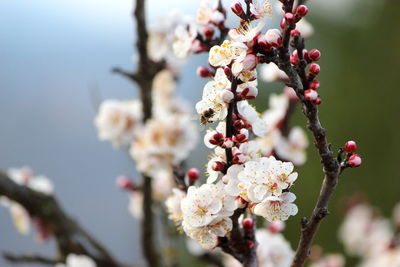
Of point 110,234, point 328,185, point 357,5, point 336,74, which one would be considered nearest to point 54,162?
point 110,234

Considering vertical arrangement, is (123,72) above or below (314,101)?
above

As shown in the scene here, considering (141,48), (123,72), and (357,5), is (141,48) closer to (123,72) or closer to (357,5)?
(123,72)

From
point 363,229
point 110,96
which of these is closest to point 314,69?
point 363,229

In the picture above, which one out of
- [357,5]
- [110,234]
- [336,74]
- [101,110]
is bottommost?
[101,110]

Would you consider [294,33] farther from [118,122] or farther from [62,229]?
[118,122]

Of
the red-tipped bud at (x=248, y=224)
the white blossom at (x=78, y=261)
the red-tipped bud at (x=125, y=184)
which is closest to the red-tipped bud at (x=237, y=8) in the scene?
the red-tipped bud at (x=248, y=224)
